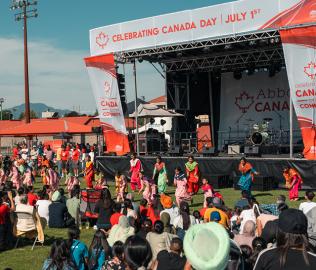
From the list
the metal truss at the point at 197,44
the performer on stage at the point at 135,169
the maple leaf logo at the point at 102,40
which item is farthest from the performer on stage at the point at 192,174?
the maple leaf logo at the point at 102,40

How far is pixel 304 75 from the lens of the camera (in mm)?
16141

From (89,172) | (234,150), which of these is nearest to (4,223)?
(89,172)

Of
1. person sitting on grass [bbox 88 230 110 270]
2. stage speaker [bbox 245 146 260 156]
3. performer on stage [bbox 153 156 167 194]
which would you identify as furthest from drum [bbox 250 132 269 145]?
person sitting on grass [bbox 88 230 110 270]

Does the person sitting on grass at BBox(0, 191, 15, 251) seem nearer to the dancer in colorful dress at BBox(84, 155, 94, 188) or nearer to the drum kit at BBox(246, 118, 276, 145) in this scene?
the dancer in colorful dress at BBox(84, 155, 94, 188)

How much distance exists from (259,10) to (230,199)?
20.4 feet

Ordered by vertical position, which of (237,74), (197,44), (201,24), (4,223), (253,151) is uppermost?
(201,24)

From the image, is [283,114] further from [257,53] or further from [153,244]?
[153,244]

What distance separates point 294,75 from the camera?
1639 centimetres

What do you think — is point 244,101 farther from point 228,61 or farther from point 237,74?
point 228,61

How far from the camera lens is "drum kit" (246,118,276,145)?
22.4m

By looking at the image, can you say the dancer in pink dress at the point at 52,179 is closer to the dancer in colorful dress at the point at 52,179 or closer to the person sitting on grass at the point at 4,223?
the dancer in colorful dress at the point at 52,179

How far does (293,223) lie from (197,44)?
17116 millimetres

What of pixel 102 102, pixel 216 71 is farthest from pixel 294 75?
pixel 216 71

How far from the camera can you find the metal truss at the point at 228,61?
882 inches
